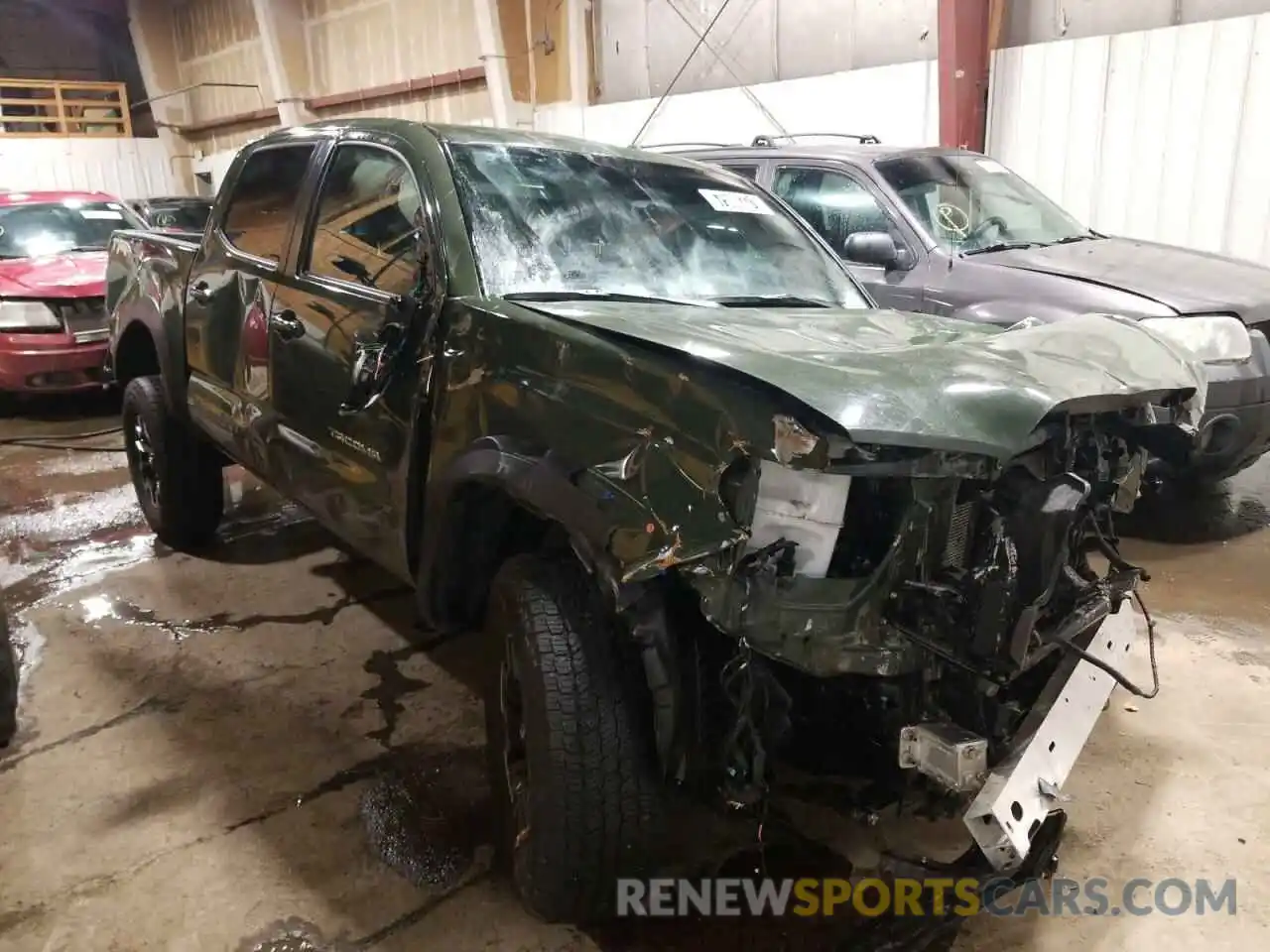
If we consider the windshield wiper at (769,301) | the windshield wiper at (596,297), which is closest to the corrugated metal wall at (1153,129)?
the windshield wiper at (769,301)

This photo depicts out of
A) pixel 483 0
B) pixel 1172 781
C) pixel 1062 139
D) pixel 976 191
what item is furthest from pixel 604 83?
pixel 1172 781

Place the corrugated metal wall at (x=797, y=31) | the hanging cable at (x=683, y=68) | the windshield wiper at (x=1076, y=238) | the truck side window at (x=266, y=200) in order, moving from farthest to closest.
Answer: the hanging cable at (x=683, y=68) < the corrugated metal wall at (x=797, y=31) < the windshield wiper at (x=1076, y=238) < the truck side window at (x=266, y=200)

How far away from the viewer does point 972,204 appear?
5367 mm

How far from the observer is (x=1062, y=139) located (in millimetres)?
7277

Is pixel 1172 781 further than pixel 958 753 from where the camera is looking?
Yes

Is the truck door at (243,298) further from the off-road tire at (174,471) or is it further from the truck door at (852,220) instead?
the truck door at (852,220)

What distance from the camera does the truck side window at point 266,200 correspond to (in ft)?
10.9

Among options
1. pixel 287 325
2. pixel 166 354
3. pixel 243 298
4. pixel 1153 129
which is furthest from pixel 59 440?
pixel 1153 129

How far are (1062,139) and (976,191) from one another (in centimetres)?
240

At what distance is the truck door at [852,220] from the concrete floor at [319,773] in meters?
1.71

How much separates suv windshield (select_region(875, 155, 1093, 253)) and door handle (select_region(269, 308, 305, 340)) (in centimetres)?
337

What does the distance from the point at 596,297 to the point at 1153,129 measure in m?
6.10

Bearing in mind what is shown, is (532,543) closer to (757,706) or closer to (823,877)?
(757,706)

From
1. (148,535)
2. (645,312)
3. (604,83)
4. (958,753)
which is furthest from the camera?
(604,83)
